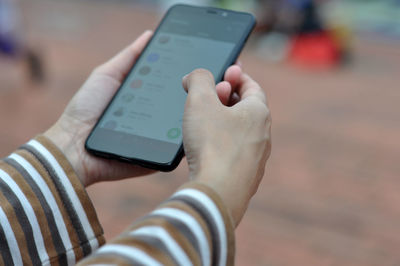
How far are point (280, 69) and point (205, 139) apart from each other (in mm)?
2803

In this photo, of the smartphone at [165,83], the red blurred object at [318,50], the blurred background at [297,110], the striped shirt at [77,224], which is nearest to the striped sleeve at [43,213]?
the striped shirt at [77,224]

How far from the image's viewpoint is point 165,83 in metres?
0.88

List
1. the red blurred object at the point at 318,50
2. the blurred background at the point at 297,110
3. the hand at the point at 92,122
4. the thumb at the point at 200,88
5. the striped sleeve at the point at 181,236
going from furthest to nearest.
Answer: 1. the red blurred object at the point at 318,50
2. the blurred background at the point at 297,110
3. the hand at the point at 92,122
4. the thumb at the point at 200,88
5. the striped sleeve at the point at 181,236

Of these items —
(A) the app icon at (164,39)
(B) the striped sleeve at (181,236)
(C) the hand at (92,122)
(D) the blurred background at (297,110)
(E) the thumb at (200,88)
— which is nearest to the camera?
(B) the striped sleeve at (181,236)

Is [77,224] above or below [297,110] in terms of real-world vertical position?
above

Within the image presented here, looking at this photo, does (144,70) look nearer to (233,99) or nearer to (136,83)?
(136,83)

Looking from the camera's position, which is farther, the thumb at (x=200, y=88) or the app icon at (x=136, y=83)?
the app icon at (x=136, y=83)

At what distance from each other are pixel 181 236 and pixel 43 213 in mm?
283

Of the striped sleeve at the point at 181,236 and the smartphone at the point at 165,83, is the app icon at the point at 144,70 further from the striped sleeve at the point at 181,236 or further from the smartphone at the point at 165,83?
the striped sleeve at the point at 181,236

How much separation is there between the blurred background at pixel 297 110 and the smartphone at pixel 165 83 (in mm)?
851

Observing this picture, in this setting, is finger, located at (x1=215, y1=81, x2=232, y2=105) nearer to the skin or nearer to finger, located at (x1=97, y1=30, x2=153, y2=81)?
the skin

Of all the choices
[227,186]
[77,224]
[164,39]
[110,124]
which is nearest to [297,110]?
[164,39]

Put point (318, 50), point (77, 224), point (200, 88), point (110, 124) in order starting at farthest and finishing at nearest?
point (318, 50)
point (110, 124)
point (77, 224)
point (200, 88)

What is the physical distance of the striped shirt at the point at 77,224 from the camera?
48 centimetres
